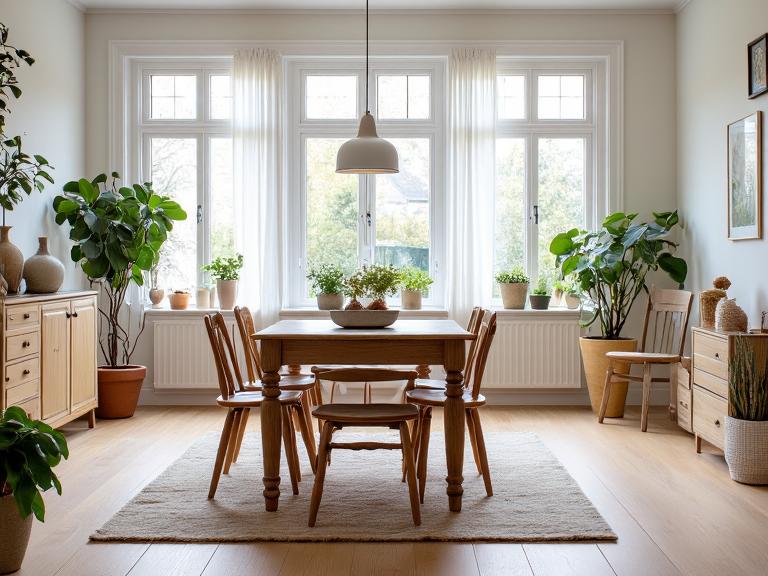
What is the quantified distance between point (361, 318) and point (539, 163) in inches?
131

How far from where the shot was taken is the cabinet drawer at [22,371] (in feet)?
14.9

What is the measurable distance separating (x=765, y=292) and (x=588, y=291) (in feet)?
5.19

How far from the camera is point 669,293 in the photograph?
622 cm

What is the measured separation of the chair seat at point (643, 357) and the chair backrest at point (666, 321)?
331 mm

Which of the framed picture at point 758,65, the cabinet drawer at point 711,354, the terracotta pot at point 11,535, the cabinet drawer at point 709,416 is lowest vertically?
the terracotta pot at point 11,535

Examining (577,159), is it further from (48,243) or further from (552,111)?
(48,243)

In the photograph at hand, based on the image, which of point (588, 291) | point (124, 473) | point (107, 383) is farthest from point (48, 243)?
point (588, 291)

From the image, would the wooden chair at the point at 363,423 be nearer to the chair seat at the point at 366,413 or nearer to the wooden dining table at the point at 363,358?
the chair seat at the point at 366,413

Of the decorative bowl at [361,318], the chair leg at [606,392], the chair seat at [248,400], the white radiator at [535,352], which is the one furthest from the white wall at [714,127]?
the chair seat at [248,400]

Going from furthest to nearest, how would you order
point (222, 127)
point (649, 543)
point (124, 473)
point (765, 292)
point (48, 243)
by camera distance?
point (222, 127) → point (48, 243) → point (765, 292) → point (124, 473) → point (649, 543)

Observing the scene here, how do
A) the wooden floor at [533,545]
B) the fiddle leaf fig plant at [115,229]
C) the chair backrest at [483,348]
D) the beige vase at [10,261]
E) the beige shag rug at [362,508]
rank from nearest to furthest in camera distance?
the wooden floor at [533,545] → the beige shag rug at [362,508] → the chair backrest at [483,348] → the beige vase at [10,261] → the fiddle leaf fig plant at [115,229]

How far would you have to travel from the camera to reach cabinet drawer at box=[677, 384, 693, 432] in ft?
17.2

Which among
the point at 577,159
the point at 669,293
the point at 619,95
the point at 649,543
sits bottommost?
the point at 649,543

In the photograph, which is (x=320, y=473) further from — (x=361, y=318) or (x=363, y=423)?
(x=361, y=318)
